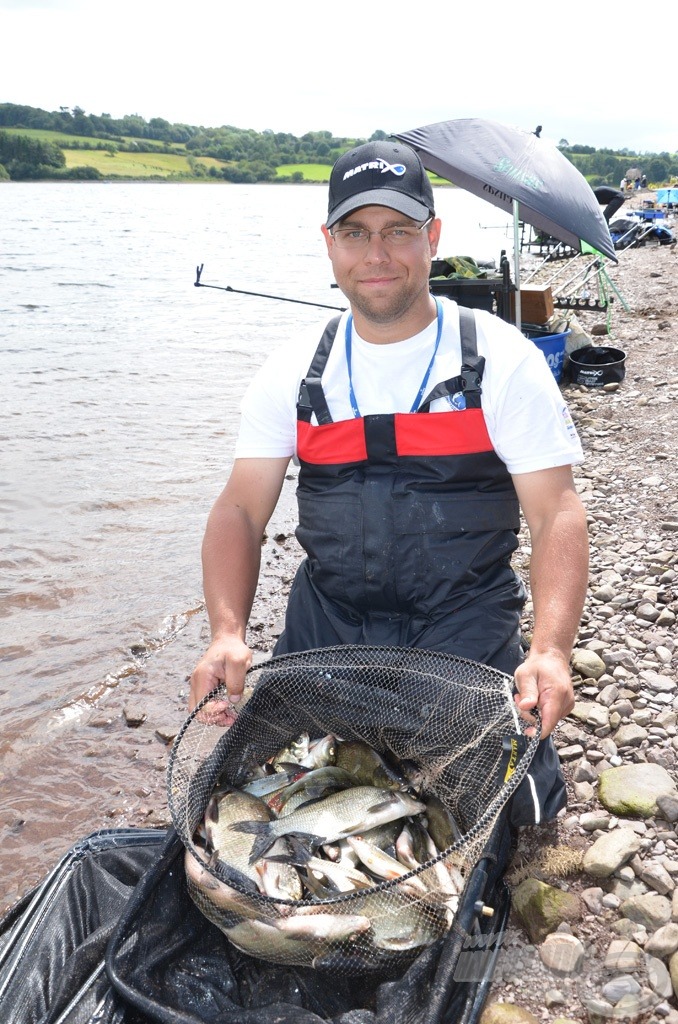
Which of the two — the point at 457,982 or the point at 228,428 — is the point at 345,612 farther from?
the point at 228,428

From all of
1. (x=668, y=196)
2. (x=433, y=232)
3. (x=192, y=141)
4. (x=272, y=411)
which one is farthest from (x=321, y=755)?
(x=192, y=141)

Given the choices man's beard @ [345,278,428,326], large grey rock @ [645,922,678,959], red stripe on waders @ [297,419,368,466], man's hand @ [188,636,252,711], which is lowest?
large grey rock @ [645,922,678,959]

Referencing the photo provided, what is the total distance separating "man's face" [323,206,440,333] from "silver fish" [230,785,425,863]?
5.32 feet

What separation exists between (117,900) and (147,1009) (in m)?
0.53

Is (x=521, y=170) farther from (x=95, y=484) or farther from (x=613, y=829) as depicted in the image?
(x=613, y=829)

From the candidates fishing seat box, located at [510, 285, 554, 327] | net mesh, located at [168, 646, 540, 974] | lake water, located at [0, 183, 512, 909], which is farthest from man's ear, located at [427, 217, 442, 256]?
fishing seat box, located at [510, 285, 554, 327]

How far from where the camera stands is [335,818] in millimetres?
2439

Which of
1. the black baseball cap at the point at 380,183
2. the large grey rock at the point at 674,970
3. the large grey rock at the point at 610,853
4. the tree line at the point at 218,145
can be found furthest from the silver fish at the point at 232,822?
the tree line at the point at 218,145

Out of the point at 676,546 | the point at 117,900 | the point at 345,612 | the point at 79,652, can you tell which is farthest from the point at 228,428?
the point at 117,900

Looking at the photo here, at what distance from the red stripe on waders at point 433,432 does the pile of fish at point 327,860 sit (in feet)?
3.38

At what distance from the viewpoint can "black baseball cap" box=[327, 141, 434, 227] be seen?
3000mm

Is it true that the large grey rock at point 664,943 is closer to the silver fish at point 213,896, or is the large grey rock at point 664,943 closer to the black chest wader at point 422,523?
the black chest wader at point 422,523

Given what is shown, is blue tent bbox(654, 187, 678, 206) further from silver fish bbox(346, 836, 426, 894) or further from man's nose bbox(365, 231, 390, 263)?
silver fish bbox(346, 836, 426, 894)

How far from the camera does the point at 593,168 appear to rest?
10025cm
